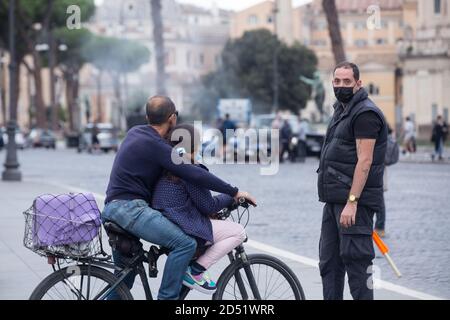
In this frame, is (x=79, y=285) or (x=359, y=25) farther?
(x=359, y=25)

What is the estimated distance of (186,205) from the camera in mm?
7414

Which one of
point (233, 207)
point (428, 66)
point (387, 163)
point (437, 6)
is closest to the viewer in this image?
point (233, 207)

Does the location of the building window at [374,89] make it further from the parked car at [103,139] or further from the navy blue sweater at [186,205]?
the navy blue sweater at [186,205]

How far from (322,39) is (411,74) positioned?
55157 millimetres

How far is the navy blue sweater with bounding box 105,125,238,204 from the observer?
7.36 m

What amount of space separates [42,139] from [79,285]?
67.6 metres

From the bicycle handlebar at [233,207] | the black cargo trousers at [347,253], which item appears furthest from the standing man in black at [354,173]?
the bicycle handlebar at [233,207]

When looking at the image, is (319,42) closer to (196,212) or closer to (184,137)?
(184,137)

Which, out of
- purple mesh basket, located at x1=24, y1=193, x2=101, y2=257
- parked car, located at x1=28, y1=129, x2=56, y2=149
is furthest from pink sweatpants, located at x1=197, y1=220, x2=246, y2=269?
parked car, located at x1=28, y1=129, x2=56, y2=149

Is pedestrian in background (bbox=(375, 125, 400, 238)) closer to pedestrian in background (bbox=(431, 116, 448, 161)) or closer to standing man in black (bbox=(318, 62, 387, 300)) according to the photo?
standing man in black (bbox=(318, 62, 387, 300))

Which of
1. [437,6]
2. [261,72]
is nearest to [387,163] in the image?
[437,6]

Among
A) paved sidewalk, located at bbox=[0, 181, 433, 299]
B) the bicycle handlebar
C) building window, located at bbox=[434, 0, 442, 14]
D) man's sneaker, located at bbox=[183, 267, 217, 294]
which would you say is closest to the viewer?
man's sneaker, located at bbox=[183, 267, 217, 294]
